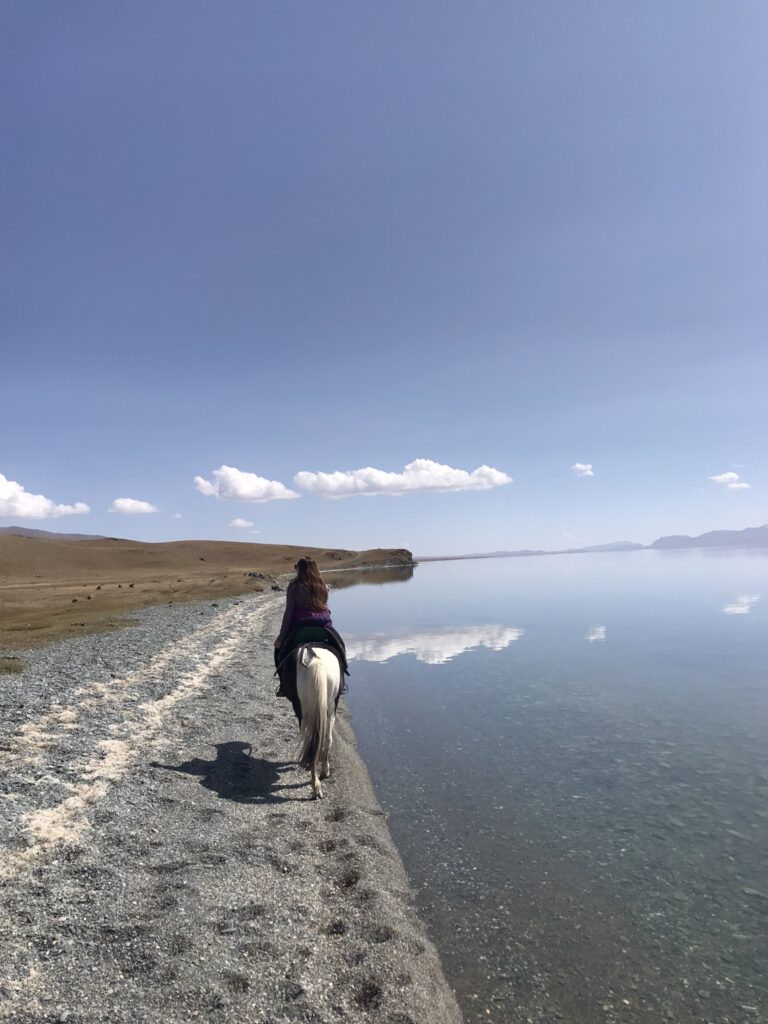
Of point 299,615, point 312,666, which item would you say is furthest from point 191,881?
point 299,615

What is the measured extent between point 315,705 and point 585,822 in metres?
4.80

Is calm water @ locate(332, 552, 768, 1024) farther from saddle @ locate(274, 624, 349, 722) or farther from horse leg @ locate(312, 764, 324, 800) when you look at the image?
saddle @ locate(274, 624, 349, 722)

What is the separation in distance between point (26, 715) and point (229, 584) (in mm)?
51849

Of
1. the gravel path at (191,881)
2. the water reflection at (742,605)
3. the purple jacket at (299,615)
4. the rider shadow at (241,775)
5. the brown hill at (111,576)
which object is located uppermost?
the purple jacket at (299,615)

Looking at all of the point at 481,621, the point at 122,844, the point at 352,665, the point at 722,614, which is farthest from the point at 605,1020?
the point at 722,614

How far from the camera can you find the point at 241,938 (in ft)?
17.4

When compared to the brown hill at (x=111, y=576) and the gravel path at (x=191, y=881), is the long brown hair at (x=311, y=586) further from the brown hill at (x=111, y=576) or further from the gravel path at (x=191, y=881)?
the brown hill at (x=111, y=576)

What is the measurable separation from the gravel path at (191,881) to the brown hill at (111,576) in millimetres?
15945

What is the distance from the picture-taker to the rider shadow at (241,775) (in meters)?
9.16

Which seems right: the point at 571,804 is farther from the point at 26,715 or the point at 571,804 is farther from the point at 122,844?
the point at 26,715

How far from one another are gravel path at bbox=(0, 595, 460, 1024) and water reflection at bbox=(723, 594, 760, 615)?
3041 cm

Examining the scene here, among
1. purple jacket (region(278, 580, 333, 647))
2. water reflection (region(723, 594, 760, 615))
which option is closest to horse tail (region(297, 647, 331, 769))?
purple jacket (region(278, 580, 333, 647))

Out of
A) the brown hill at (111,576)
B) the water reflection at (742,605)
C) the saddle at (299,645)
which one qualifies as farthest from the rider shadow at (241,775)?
the water reflection at (742,605)

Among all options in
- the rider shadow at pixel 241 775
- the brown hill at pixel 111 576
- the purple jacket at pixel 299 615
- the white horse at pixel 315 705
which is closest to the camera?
the rider shadow at pixel 241 775
